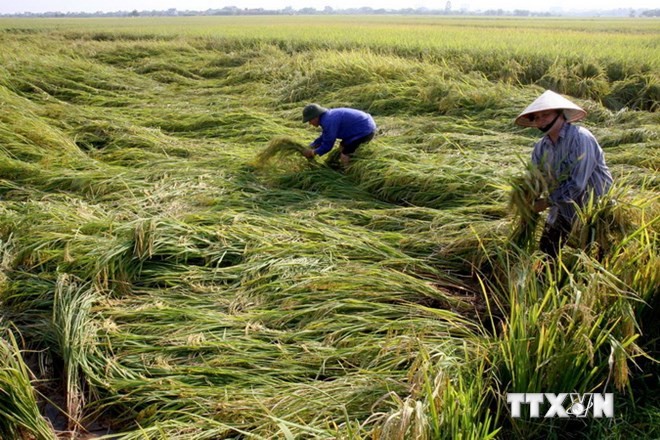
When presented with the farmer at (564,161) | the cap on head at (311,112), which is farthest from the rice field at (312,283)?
the cap on head at (311,112)

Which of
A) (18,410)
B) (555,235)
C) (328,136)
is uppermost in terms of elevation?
(328,136)

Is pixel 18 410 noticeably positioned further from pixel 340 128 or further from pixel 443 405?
pixel 340 128

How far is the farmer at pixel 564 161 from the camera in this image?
2.26 m

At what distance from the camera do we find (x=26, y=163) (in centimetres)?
420

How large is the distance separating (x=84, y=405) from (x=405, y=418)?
54.5 inches

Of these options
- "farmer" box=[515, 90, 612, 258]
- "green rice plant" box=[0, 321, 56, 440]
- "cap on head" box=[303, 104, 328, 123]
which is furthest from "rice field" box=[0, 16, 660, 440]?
"cap on head" box=[303, 104, 328, 123]

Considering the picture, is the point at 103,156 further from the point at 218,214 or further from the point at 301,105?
the point at 301,105

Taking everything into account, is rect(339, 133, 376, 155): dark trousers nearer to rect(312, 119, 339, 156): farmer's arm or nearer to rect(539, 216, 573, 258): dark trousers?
rect(312, 119, 339, 156): farmer's arm

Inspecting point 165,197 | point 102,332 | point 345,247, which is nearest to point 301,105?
point 165,197

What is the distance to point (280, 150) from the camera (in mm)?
4164

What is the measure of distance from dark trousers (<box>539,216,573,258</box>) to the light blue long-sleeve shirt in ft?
0.15

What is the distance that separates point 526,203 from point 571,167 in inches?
9.9

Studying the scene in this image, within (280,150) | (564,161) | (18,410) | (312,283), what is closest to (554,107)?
(564,161)

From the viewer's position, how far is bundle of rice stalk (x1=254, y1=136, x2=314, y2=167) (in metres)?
4.15
